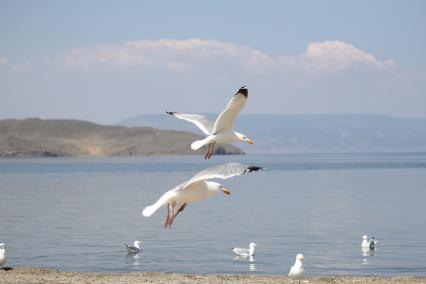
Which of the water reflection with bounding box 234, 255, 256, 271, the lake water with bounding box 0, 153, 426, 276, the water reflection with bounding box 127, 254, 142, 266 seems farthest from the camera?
the water reflection with bounding box 127, 254, 142, 266

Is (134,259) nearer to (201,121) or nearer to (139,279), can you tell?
(139,279)

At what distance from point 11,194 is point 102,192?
21.3ft

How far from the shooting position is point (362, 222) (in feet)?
134

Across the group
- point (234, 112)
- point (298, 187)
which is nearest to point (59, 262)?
point (234, 112)

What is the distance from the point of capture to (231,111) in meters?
17.5

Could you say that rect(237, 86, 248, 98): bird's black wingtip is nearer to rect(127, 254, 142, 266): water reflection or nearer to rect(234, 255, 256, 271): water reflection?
rect(234, 255, 256, 271): water reflection

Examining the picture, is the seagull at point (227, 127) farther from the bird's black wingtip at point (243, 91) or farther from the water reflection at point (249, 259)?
the water reflection at point (249, 259)

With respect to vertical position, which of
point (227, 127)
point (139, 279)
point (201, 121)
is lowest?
point (139, 279)

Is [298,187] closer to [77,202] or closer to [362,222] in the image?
[77,202]

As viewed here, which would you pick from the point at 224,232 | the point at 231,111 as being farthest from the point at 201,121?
the point at 224,232

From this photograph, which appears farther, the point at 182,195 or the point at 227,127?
the point at 227,127

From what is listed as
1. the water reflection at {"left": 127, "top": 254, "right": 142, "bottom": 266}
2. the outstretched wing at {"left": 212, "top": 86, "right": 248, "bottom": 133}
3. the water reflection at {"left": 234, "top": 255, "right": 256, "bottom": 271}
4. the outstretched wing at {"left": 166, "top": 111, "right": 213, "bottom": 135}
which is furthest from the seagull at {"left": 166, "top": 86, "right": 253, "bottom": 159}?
Result: the water reflection at {"left": 127, "top": 254, "right": 142, "bottom": 266}

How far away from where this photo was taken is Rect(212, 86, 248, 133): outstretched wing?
16.9m

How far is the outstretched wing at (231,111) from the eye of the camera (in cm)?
1688
